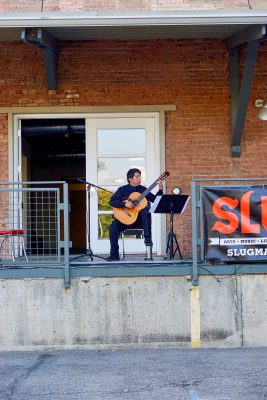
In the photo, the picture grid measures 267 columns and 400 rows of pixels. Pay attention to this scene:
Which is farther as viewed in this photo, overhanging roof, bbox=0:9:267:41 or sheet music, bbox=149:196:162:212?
sheet music, bbox=149:196:162:212

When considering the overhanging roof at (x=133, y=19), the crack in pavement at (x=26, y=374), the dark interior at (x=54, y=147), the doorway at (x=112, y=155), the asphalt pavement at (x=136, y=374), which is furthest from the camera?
the dark interior at (x=54, y=147)

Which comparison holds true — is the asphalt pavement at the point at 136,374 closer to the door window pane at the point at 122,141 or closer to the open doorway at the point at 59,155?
the door window pane at the point at 122,141

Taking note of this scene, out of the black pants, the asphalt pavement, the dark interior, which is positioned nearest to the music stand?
the black pants

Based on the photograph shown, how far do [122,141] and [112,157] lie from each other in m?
0.31

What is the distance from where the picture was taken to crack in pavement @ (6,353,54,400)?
6.09 metres

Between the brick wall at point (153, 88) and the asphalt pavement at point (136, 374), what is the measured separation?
3.55 metres

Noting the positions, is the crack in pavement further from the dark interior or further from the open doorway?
the dark interior

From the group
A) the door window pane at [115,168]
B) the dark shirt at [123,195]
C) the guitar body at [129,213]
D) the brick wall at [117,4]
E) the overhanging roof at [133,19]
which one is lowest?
the guitar body at [129,213]

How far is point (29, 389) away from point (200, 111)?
556cm

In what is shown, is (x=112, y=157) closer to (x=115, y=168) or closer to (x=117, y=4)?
(x=115, y=168)

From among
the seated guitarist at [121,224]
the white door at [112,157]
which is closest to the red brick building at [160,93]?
the white door at [112,157]

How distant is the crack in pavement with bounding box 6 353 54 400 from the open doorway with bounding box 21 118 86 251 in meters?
4.49

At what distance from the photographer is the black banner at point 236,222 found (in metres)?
7.89

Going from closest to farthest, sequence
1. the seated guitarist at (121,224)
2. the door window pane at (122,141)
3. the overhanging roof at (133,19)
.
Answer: the overhanging roof at (133,19), the seated guitarist at (121,224), the door window pane at (122,141)
